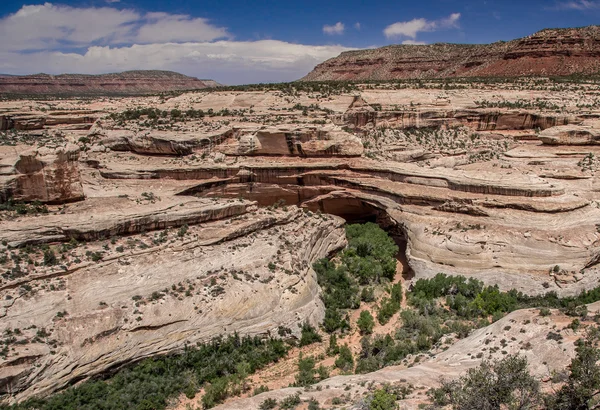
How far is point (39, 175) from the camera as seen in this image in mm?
18812

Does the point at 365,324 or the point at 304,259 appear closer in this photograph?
the point at 365,324

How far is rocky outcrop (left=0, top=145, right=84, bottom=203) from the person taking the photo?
18406 mm

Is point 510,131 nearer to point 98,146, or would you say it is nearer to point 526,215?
point 526,215

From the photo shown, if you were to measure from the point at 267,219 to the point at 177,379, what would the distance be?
9.74 metres

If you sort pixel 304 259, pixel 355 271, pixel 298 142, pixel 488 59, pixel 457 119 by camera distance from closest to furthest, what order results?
pixel 304 259, pixel 355 271, pixel 298 142, pixel 457 119, pixel 488 59

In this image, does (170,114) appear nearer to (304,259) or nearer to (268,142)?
(268,142)

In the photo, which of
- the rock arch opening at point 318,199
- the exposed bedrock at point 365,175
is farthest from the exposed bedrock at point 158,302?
the exposed bedrock at point 365,175

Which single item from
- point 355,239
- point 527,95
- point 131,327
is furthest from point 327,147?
point 527,95

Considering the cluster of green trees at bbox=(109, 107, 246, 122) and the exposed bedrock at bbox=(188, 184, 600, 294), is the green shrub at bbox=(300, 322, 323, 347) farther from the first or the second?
the cluster of green trees at bbox=(109, 107, 246, 122)

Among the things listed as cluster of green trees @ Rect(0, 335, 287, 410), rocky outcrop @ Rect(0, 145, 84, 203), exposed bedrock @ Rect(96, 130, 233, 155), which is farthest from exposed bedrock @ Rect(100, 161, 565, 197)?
cluster of green trees @ Rect(0, 335, 287, 410)

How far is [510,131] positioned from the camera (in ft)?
119

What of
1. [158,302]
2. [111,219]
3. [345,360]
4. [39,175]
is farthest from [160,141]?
[345,360]

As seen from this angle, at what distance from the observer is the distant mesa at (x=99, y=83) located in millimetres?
119438

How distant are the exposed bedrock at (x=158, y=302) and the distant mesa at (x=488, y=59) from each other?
6795cm
